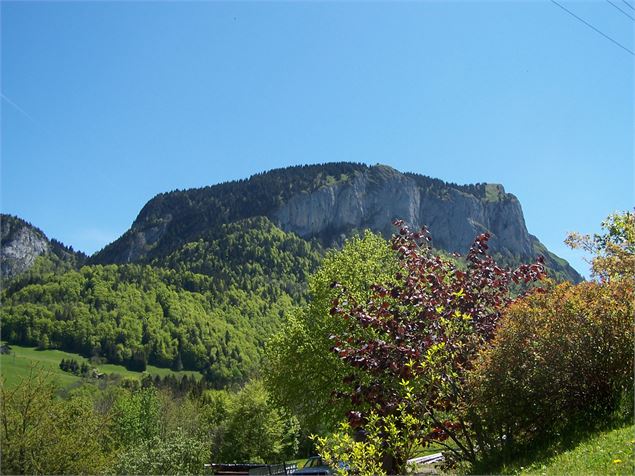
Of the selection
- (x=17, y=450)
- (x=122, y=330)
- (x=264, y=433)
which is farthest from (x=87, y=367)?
(x=17, y=450)

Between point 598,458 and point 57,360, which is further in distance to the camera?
point 57,360

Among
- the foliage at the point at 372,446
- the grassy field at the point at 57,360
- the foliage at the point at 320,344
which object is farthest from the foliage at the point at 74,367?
the foliage at the point at 372,446

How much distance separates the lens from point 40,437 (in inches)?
834

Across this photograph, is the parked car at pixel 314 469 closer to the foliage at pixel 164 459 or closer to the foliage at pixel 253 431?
the foliage at pixel 164 459

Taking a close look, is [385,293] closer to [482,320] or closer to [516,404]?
[482,320]

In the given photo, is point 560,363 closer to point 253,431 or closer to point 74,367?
point 253,431

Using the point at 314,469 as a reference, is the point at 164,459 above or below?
above

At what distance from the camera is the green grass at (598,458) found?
6547 mm

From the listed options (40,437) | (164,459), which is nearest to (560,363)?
(40,437)

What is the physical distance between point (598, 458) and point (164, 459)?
25.5 m

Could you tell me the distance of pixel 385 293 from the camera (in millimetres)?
9758

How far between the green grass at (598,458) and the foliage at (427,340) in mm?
1631

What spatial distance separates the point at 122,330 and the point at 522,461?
20574cm

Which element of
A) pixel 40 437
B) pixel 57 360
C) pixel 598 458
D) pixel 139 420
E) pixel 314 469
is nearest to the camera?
pixel 598 458
